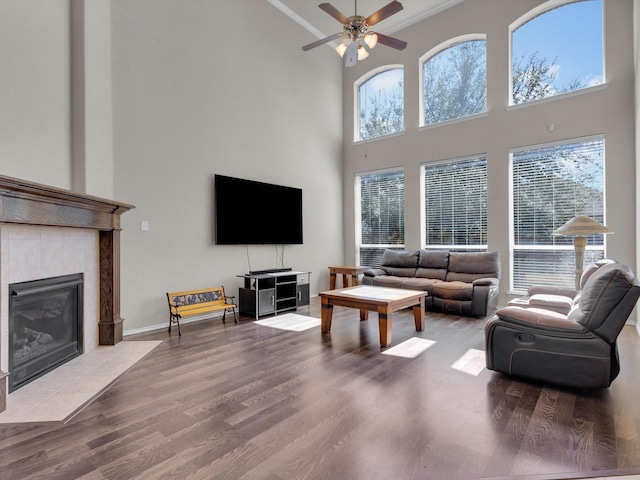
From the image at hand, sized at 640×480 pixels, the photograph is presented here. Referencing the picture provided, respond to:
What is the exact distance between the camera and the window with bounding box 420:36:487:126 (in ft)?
19.7

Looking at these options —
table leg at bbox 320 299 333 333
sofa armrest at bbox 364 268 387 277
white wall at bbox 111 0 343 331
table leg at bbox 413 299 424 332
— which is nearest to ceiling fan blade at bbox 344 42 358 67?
white wall at bbox 111 0 343 331

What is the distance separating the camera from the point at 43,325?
3.01m

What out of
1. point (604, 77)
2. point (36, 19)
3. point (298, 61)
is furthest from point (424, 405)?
point (298, 61)

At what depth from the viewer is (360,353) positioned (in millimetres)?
3445

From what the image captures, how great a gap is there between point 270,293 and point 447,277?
2851 millimetres

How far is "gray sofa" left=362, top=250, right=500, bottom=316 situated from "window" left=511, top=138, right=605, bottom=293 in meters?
0.53

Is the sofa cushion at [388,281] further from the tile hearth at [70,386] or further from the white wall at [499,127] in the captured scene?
the tile hearth at [70,386]

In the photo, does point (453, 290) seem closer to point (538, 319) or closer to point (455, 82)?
point (538, 319)

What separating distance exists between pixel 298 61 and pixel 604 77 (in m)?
4.68

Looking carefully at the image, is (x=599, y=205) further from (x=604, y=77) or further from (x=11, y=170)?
(x=11, y=170)

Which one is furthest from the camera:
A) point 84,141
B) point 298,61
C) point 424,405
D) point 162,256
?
point 298,61

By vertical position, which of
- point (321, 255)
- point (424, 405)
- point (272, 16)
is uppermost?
point (272, 16)

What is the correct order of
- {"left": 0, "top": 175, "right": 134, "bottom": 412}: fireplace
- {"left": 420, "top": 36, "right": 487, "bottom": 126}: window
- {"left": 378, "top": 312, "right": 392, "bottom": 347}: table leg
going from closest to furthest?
{"left": 0, "top": 175, "right": 134, "bottom": 412}: fireplace < {"left": 378, "top": 312, "right": 392, "bottom": 347}: table leg < {"left": 420, "top": 36, "right": 487, "bottom": 126}: window

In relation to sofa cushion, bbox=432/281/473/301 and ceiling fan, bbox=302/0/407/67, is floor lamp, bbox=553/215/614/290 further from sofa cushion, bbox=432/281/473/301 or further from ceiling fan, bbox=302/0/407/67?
ceiling fan, bbox=302/0/407/67
